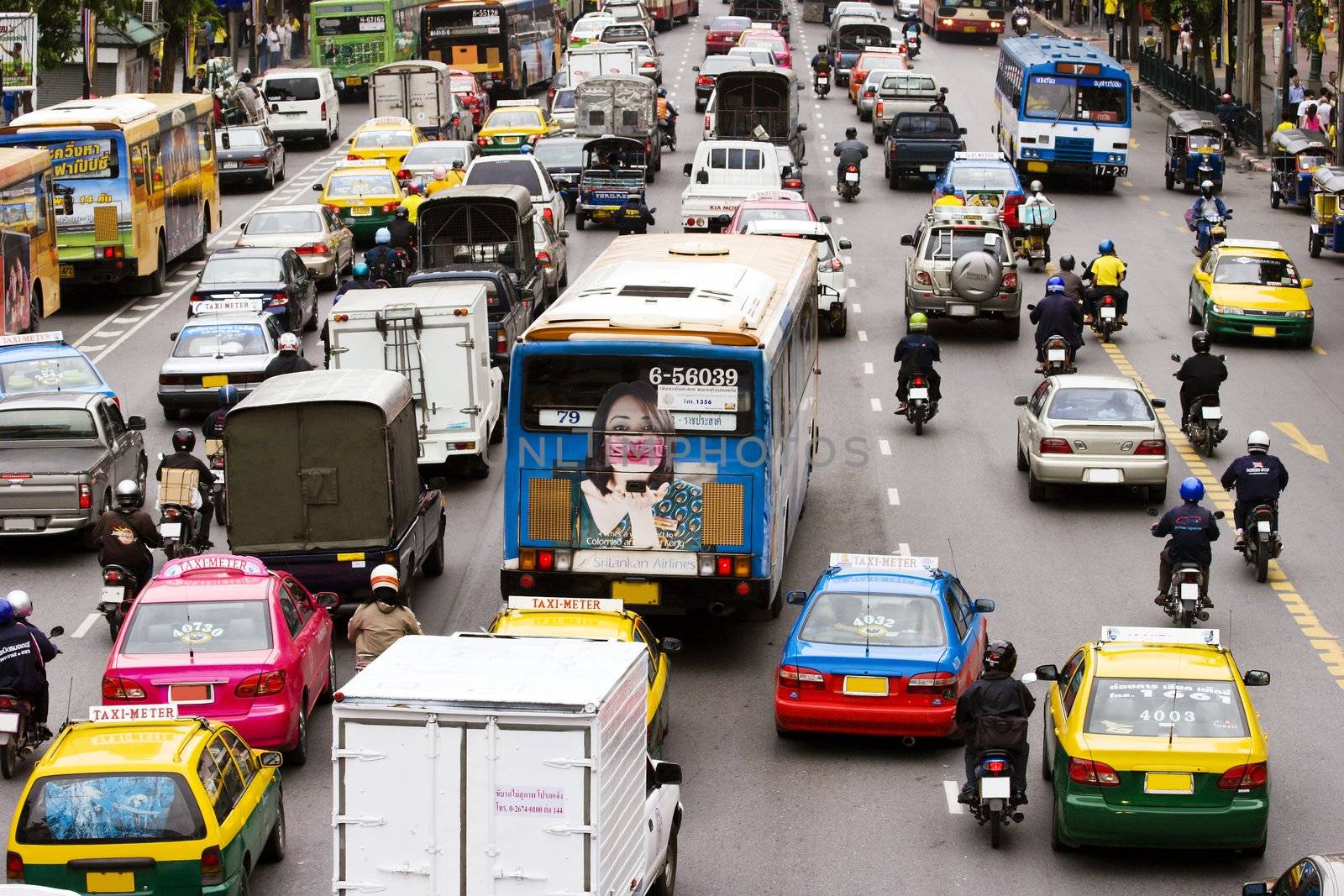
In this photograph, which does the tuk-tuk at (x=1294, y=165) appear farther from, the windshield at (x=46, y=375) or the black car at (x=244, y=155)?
the windshield at (x=46, y=375)

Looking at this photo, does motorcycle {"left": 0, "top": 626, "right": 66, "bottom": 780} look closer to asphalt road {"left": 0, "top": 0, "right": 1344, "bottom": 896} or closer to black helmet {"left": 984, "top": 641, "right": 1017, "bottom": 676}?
asphalt road {"left": 0, "top": 0, "right": 1344, "bottom": 896}

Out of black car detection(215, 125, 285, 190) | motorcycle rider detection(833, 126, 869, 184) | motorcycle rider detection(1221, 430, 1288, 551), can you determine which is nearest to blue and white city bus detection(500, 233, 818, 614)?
motorcycle rider detection(1221, 430, 1288, 551)

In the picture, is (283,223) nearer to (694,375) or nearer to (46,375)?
(46,375)

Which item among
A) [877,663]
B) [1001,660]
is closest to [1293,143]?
[877,663]

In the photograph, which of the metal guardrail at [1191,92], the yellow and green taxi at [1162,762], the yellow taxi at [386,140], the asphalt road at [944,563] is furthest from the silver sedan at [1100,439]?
the metal guardrail at [1191,92]

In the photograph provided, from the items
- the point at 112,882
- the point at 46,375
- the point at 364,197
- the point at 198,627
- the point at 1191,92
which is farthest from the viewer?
the point at 1191,92

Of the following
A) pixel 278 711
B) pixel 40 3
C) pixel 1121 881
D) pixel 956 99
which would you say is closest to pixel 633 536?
pixel 278 711

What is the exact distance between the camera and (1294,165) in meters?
48.4

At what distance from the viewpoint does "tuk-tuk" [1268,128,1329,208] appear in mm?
47438

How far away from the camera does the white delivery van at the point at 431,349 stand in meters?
24.9

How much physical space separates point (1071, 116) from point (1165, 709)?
35.0 m

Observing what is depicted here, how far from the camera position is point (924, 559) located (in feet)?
60.3

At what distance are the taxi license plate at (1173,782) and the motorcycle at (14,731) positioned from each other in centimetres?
834

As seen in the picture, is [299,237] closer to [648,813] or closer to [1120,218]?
[1120,218]
